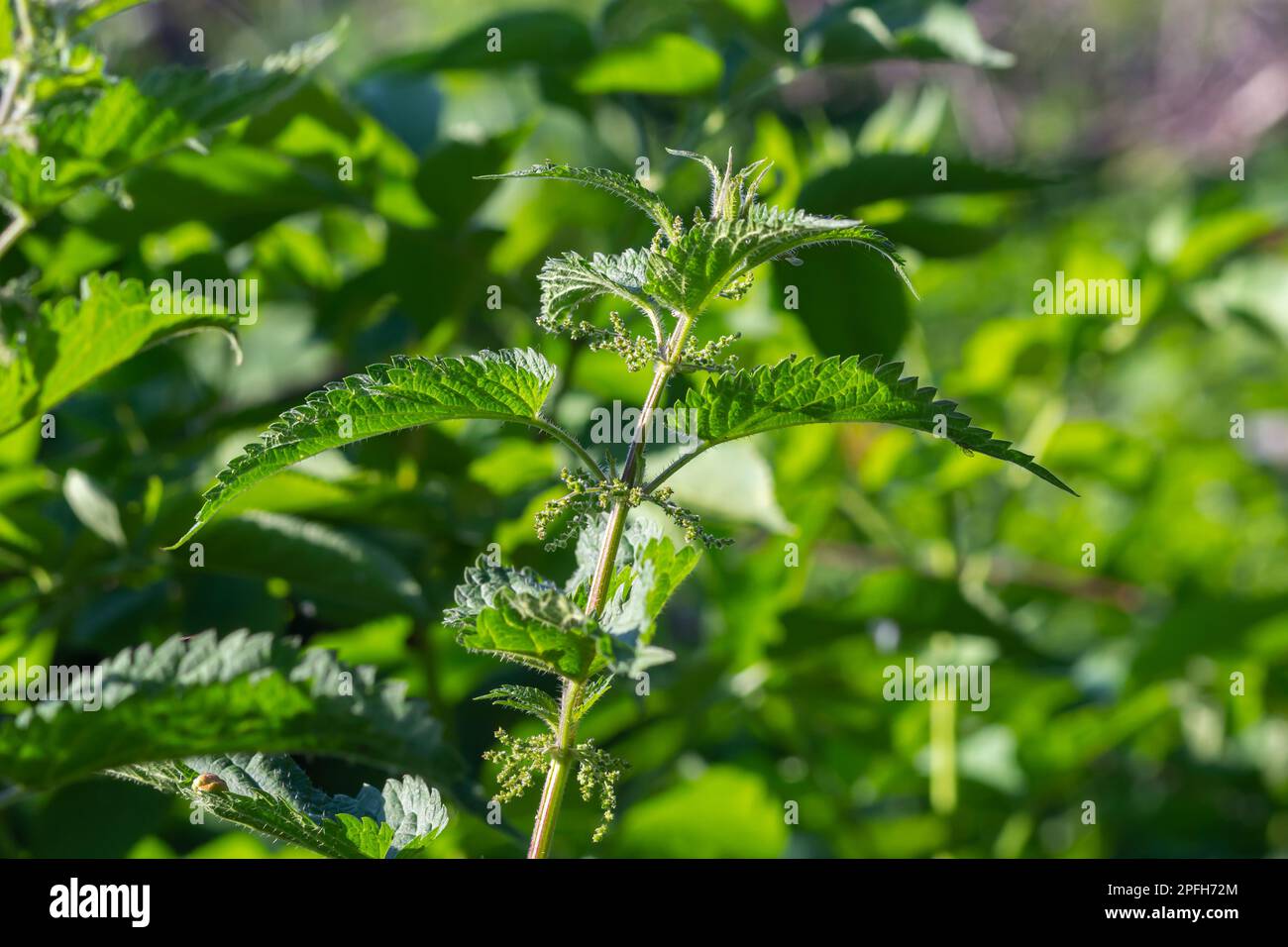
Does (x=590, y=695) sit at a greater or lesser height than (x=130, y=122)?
lesser

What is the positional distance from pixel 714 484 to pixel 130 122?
16.5 inches

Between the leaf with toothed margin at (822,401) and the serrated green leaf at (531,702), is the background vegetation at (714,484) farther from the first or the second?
the leaf with toothed margin at (822,401)

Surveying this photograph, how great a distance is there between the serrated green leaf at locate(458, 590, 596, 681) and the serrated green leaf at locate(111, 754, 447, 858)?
9 centimetres

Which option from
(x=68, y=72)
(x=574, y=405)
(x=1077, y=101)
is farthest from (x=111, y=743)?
(x=1077, y=101)

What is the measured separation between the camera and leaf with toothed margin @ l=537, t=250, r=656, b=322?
0.51m

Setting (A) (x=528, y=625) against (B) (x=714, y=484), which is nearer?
(A) (x=528, y=625)

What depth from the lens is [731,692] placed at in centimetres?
106

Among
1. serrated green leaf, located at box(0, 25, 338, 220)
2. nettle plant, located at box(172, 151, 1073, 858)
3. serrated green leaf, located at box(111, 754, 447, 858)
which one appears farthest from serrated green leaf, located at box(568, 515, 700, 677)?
serrated green leaf, located at box(0, 25, 338, 220)

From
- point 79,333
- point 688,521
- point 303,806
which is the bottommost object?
point 303,806

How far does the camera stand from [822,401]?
1.66 ft

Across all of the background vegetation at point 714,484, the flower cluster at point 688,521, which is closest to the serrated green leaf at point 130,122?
the background vegetation at point 714,484

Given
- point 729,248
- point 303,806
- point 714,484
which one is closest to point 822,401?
point 729,248

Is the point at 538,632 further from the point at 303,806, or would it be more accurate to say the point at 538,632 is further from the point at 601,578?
the point at 303,806

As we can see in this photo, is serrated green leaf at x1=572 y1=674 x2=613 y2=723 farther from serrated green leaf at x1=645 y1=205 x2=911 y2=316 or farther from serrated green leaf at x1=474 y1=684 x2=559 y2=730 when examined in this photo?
serrated green leaf at x1=645 y1=205 x2=911 y2=316
